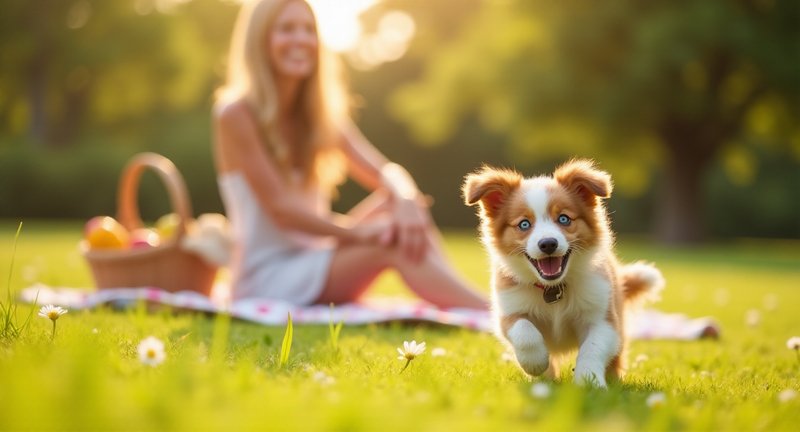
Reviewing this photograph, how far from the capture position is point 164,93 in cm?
2620

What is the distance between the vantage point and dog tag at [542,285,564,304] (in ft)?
9.48

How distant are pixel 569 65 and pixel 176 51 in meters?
14.1

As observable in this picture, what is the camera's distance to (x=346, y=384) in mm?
2293

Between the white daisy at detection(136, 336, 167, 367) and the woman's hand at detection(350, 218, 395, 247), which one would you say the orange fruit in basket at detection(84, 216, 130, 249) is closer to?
the woman's hand at detection(350, 218, 395, 247)

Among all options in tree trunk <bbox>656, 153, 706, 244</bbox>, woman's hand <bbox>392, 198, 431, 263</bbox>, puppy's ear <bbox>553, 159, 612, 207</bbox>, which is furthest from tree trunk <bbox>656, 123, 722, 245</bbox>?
puppy's ear <bbox>553, 159, 612, 207</bbox>

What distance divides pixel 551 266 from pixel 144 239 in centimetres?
361

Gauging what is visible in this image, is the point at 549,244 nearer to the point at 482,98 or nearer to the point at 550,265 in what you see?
the point at 550,265

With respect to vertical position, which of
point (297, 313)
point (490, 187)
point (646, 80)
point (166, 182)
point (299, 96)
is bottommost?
point (297, 313)

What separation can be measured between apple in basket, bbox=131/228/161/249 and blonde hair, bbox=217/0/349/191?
1.08 metres

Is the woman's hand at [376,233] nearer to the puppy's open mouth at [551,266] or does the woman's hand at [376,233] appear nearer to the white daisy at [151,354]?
the puppy's open mouth at [551,266]

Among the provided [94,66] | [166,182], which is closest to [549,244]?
[166,182]

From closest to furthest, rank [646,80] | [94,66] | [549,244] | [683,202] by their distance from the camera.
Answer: [549,244] < [646,80] < [683,202] < [94,66]

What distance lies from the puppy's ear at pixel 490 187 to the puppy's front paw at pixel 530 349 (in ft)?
1.76

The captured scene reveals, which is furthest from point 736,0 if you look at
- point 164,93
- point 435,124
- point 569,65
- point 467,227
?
point 164,93
